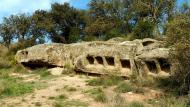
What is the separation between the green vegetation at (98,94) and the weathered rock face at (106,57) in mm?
3074

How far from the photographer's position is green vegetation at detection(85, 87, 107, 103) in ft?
58.6

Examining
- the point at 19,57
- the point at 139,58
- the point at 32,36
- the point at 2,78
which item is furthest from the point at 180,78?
the point at 32,36

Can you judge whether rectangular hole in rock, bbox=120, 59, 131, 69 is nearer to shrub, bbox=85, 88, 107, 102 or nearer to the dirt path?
the dirt path

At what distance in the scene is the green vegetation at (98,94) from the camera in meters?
17.9

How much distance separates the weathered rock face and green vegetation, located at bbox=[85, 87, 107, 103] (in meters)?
3.07

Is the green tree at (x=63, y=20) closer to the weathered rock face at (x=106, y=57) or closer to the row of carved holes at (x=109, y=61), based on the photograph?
the weathered rock face at (x=106, y=57)

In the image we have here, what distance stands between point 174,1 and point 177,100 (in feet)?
77.3

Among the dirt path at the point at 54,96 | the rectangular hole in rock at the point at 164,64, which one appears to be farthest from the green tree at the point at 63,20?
the rectangular hole in rock at the point at 164,64

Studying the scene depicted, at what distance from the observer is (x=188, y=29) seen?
17.8 m

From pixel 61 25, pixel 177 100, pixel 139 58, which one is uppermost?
pixel 61 25

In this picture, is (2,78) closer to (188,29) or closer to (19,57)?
(19,57)

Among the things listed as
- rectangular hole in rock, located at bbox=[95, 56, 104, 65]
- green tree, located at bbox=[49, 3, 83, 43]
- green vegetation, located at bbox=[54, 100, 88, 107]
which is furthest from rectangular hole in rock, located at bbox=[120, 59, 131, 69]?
green tree, located at bbox=[49, 3, 83, 43]

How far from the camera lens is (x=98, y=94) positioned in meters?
18.6

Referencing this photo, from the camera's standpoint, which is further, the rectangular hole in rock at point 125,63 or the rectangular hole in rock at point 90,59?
the rectangular hole in rock at point 90,59
